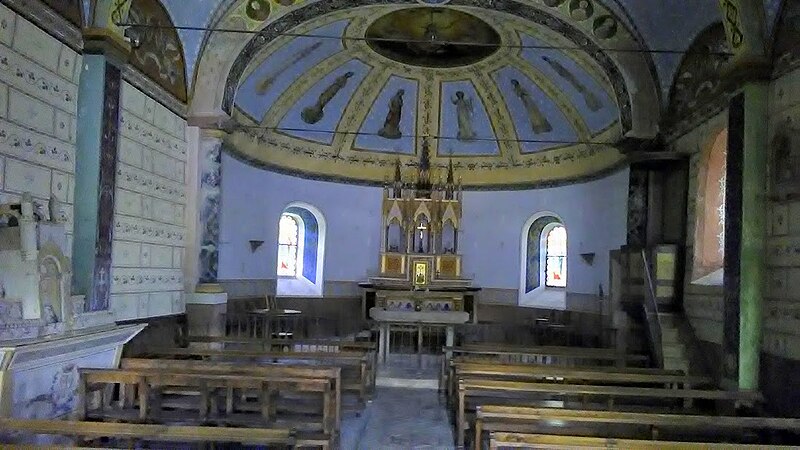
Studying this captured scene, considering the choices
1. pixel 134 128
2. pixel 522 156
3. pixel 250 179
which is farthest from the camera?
pixel 522 156

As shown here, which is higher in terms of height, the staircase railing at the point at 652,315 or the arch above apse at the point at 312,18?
the arch above apse at the point at 312,18

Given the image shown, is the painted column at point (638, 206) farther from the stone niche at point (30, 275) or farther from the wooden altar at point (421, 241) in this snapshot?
the stone niche at point (30, 275)

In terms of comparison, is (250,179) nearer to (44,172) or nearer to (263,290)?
(263,290)

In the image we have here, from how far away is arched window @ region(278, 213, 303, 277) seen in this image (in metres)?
18.2

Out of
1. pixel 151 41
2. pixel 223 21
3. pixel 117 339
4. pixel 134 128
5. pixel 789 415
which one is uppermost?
pixel 223 21

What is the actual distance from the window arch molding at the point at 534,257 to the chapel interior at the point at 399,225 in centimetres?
6

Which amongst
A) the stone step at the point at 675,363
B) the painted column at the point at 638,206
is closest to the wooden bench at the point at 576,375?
the stone step at the point at 675,363

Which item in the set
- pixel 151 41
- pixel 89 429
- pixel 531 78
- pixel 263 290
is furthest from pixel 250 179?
pixel 89 429

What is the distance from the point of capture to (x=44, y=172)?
302 inches

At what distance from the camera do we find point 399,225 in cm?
1795

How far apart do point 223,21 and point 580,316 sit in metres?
9.82

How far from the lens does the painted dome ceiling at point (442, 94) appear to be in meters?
13.5

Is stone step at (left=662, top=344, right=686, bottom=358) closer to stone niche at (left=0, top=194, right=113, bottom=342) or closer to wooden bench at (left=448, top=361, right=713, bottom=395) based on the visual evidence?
wooden bench at (left=448, top=361, right=713, bottom=395)

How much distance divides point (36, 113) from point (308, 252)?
→ 1135 cm
